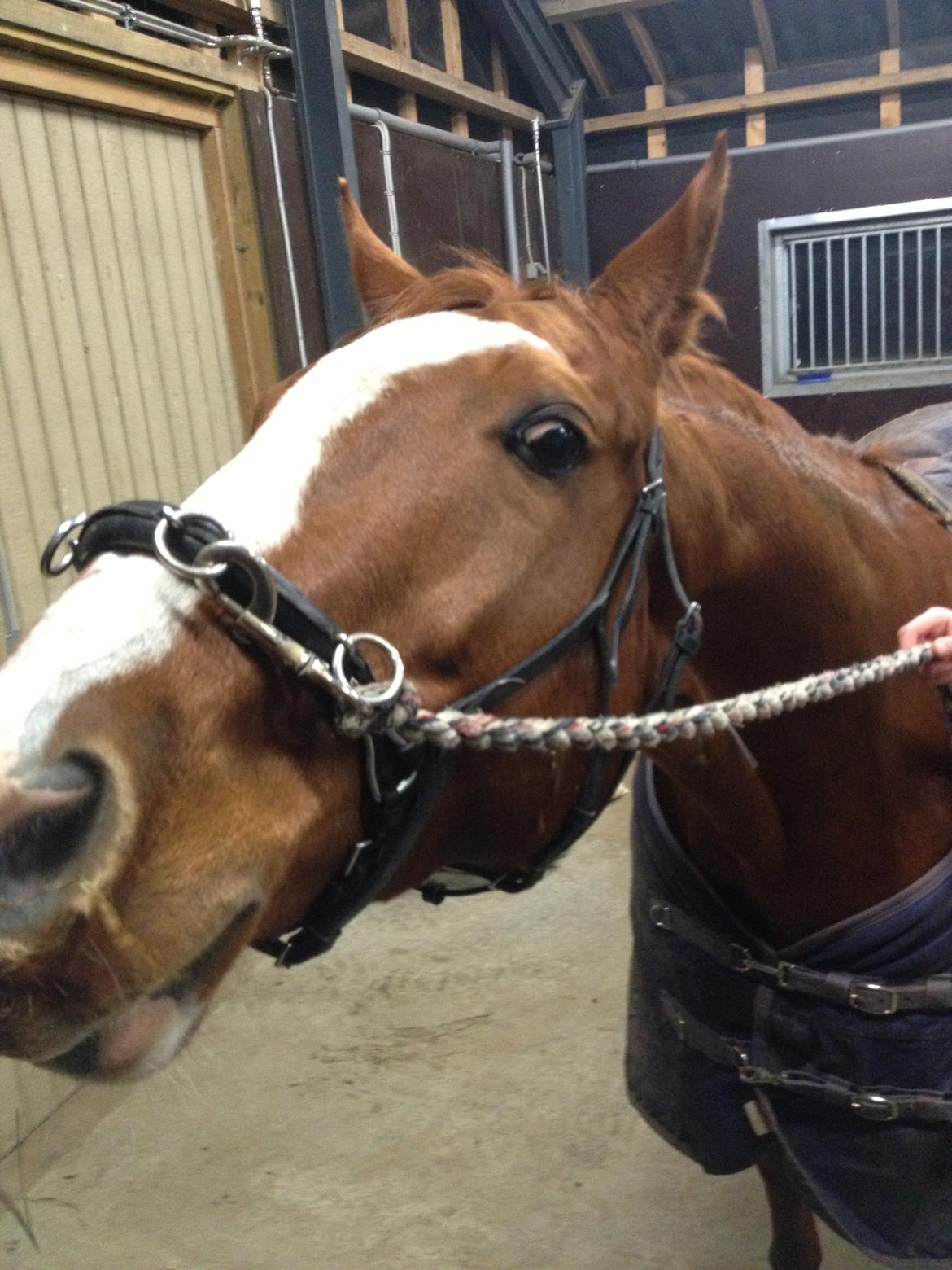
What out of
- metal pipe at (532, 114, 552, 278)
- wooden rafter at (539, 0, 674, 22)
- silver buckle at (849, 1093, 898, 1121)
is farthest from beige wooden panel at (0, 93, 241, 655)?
wooden rafter at (539, 0, 674, 22)

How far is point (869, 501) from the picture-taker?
1.27 m

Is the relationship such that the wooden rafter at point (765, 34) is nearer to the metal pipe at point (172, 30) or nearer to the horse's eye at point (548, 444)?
the metal pipe at point (172, 30)

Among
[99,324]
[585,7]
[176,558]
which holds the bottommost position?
[176,558]

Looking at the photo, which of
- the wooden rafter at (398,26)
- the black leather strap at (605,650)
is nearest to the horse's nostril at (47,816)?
the black leather strap at (605,650)

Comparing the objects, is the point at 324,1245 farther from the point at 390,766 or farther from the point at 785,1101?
the point at 390,766

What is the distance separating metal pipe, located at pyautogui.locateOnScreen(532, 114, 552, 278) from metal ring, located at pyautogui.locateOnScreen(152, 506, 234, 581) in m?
4.44

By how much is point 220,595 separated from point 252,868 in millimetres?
194

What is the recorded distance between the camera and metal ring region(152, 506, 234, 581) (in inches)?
27.9

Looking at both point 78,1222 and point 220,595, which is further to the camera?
point 78,1222

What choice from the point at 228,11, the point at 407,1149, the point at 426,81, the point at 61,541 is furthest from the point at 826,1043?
the point at 426,81

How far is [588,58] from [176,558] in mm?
5410

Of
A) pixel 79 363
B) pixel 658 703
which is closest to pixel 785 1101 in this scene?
pixel 658 703

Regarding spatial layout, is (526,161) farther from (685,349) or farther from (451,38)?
(685,349)

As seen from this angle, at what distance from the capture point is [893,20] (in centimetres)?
484
